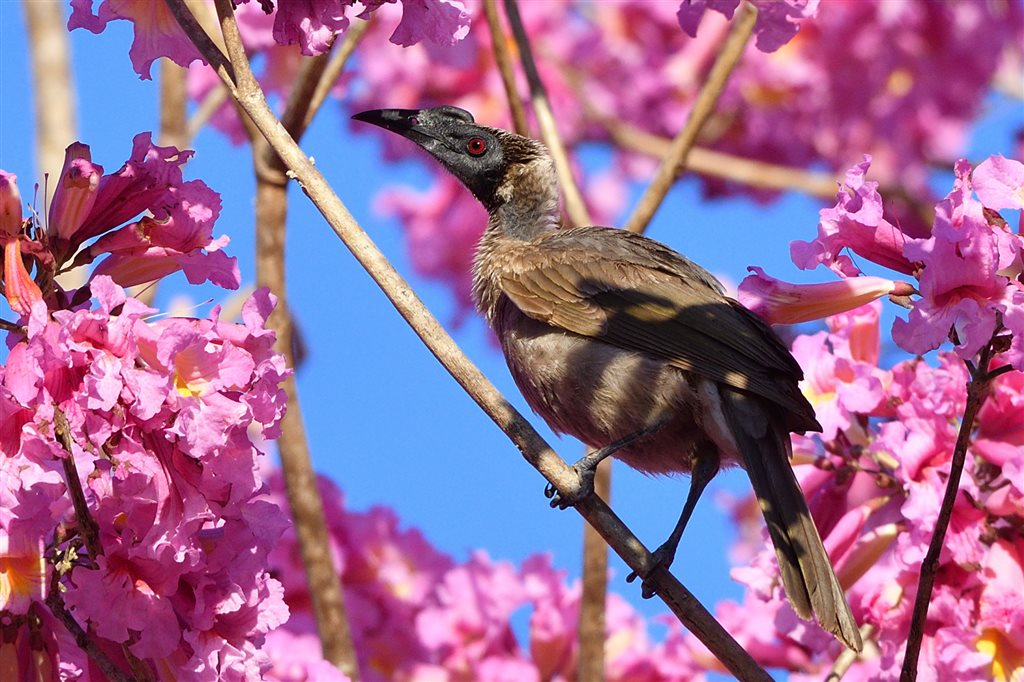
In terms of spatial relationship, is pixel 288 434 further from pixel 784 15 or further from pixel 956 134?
pixel 956 134

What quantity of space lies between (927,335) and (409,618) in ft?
9.25

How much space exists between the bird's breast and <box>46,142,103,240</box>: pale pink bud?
1.55 m

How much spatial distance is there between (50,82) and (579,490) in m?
3.88

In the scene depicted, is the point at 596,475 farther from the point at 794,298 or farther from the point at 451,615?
the point at 794,298

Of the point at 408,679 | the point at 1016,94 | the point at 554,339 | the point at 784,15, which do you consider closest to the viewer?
the point at 784,15

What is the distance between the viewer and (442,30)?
2.78m

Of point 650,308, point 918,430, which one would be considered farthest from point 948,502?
point 650,308

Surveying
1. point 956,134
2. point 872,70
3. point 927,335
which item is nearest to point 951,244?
point 927,335

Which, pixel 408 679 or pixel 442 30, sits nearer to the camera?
pixel 442 30

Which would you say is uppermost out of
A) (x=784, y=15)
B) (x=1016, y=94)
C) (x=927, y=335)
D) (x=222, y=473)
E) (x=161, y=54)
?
(x=1016, y=94)

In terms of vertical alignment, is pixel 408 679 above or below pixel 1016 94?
below

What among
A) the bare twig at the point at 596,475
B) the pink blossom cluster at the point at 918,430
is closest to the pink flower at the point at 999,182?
the pink blossom cluster at the point at 918,430

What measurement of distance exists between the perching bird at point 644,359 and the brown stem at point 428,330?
50 centimetres

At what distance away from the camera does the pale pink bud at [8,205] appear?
7.95ft
